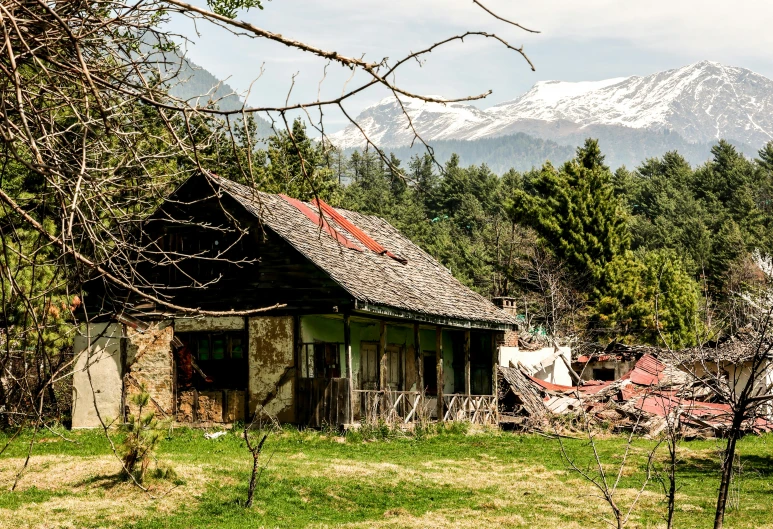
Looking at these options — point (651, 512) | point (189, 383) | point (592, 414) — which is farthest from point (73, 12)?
point (592, 414)

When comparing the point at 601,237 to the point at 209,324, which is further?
the point at 601,237

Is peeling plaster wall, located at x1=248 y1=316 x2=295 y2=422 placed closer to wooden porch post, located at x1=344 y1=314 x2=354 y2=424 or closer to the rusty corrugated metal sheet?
wooden porch post, located at x1=344 y1=314 x2=354 y2=424

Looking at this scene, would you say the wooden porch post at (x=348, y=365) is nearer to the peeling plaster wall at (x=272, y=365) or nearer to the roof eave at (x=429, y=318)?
the roof eave at (x=429, y=318)

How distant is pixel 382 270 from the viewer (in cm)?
2530

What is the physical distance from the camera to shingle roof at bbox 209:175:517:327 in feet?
71.0

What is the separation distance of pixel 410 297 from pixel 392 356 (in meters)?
2.64

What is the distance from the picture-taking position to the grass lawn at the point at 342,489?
12.6 meters

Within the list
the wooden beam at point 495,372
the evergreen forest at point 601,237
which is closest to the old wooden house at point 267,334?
the wooden beam at point 495,372

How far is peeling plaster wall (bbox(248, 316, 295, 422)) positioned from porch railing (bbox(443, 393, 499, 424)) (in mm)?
5682

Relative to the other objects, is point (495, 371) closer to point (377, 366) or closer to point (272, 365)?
point (377, 366)

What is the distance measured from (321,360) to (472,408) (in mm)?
6233

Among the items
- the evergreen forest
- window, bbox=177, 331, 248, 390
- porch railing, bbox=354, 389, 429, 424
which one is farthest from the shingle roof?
the evergreen forest

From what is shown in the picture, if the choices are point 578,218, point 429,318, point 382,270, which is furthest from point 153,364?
point 578,218

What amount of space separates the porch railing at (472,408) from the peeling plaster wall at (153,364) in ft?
25.2
